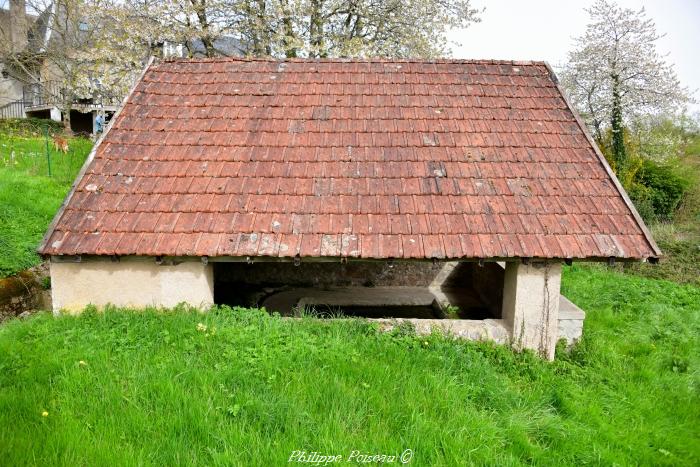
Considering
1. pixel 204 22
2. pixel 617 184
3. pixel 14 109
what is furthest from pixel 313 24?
pixel 14 109

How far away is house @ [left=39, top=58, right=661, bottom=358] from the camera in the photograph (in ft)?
17.2

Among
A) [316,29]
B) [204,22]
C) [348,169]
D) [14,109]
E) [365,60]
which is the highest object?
[204,22]

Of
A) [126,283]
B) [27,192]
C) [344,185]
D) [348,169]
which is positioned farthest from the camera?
[27,192]

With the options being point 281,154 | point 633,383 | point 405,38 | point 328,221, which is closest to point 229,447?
point 328,221

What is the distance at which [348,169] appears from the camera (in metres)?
6.12

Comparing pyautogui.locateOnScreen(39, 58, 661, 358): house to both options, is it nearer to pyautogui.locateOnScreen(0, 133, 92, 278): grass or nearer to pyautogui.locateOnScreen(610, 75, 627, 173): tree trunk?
pyautogui.locateOnScreen(0, 133, 92, 278): grass

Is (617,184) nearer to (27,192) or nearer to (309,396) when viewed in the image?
(309,396)

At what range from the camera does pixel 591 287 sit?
9.77 metres

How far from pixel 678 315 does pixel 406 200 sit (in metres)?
5.95

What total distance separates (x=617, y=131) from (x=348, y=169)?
1496 cm

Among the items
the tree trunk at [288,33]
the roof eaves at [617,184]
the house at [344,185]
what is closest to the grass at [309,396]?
the house at [344,185]

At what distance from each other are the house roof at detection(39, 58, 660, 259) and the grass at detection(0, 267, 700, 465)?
989 millimetres

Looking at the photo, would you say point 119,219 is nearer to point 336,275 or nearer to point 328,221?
point 328,221

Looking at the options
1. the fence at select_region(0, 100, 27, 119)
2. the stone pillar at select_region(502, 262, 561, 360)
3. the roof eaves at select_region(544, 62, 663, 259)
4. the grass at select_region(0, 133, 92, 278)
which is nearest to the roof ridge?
the roof eaves at select_region(544, 62, 663, 259)
